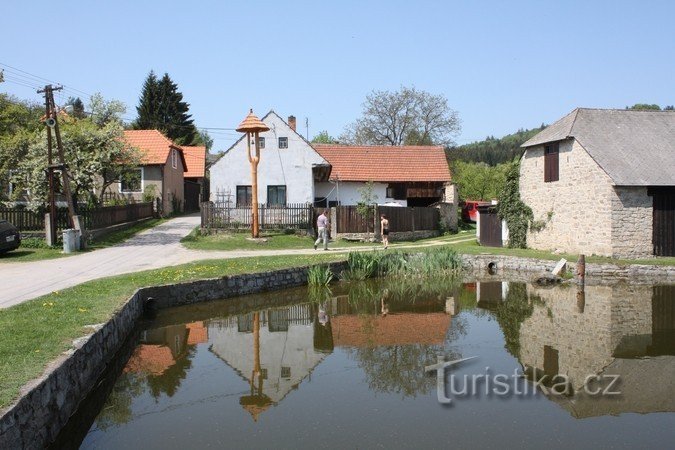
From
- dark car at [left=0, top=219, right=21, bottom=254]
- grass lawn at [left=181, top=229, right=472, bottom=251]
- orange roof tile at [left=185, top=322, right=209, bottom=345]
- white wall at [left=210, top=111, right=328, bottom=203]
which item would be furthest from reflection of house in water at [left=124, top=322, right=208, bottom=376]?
white wall at [left=210, top=111, right=328, bottom=203]

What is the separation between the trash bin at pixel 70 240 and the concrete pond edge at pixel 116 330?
9342mm

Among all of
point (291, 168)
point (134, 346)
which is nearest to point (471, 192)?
point (291, 168)

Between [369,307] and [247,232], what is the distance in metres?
14.7

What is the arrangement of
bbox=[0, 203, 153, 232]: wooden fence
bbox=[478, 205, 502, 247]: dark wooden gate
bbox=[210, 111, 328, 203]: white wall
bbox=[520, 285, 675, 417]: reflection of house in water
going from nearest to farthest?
bbox=[520, 285, 675, 417]: reflection of house in water
bbox=[0, 203, 153, 232]: wooden fence
bbox=[478, 205, 502, 247]: dark wooden gate
bbox=[210, 111, 328, 203]: white wall

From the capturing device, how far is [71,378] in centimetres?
→ 877

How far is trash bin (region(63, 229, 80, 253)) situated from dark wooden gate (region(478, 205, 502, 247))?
1969cm

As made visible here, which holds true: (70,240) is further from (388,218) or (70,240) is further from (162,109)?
(162,109)

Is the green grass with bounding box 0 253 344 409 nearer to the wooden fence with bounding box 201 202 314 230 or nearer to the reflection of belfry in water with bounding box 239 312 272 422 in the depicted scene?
the reflection of belfry in water with bounding box 239 312 272 422

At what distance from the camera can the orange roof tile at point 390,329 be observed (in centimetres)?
1362

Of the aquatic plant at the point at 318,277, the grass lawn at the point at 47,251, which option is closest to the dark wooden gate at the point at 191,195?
the grass lawn at the point at 47,251

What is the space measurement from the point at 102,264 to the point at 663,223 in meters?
22.7

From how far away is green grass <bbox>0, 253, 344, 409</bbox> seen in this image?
313 inches

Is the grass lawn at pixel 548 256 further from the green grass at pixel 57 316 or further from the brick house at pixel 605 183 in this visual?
the green grass at pixel 57 316

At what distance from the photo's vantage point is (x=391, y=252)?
25.2 m
